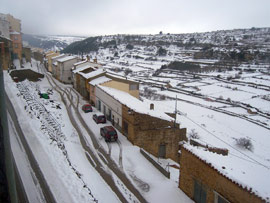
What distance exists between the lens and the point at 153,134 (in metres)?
19.5

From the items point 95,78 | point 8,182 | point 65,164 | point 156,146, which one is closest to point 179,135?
point 156,146

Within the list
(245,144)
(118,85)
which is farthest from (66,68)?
(245,144)

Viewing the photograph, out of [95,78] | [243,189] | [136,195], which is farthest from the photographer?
[95,78]

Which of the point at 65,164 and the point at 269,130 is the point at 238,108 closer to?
the point at 269,130

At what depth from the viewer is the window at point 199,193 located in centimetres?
1068

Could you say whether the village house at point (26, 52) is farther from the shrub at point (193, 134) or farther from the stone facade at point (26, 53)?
the shrub at point (193, 134)

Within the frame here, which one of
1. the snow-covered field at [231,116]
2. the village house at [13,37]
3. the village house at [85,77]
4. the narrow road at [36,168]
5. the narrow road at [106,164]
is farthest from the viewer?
the village house at [13,37]

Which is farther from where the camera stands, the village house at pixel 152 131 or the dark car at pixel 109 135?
the village house at pixel 152 131

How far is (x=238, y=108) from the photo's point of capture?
1885 inches

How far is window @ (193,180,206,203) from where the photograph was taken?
10.7m

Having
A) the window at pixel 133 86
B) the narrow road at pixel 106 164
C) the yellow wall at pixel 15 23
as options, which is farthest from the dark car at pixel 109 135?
the yellow wall at pixel 15 23

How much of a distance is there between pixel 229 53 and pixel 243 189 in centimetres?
11877

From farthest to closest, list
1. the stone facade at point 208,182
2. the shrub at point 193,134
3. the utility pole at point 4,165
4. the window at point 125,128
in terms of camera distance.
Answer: the shrub at point 193,134
the window at point 125,128
the stone facade at point 208,182
the utility pole at point 4,165

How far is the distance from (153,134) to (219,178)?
1009 centimetres
